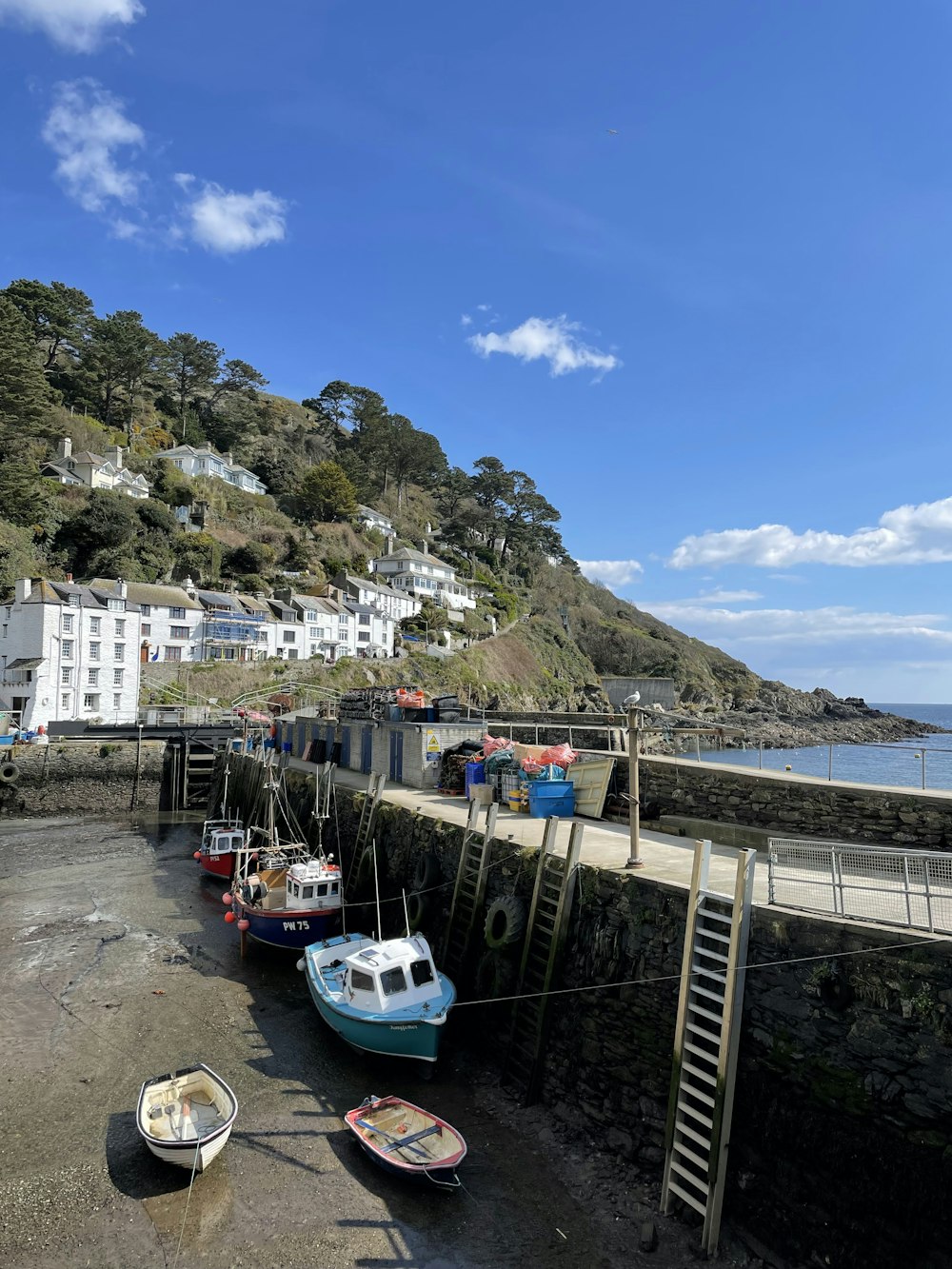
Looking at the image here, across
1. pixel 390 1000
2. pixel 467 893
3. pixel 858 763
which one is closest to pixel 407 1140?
pixel 390 1000

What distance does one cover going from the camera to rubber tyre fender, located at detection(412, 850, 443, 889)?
15.9 metres

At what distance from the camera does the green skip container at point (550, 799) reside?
60.6 ft

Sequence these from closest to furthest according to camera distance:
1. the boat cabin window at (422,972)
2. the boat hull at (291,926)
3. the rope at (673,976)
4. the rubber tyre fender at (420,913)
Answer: the rope at (673,976) < the boat cabin window at (422,972) < the rubber tyre fender at (420,913) < the boat hull at (291,926)

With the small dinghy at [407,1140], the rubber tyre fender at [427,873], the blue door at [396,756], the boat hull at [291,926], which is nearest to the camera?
the small dinghy at [407,1140]

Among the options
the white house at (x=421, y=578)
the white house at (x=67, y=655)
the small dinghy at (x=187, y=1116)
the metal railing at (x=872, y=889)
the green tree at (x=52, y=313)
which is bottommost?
the small dinghy at (x=187, y=1116)

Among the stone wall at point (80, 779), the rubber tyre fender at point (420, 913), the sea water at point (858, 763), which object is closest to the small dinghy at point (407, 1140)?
the rubber tyre fender at point (420, 913)

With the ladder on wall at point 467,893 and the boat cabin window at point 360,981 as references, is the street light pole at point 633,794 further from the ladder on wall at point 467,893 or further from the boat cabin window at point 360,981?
the boat cabin window at point 360,981

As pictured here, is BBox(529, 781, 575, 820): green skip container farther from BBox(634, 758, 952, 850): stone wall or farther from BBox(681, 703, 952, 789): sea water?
BBox(681, 703, 952, 789): sea water

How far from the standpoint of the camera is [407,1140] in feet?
31.5

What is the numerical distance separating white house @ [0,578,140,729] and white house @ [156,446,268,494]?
4148 cm

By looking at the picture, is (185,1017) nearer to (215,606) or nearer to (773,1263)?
(773,1263)

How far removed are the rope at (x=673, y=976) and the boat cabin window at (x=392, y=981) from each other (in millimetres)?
Result: 996

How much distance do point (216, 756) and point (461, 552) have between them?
244 feet

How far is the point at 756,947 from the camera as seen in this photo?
8.70 m
